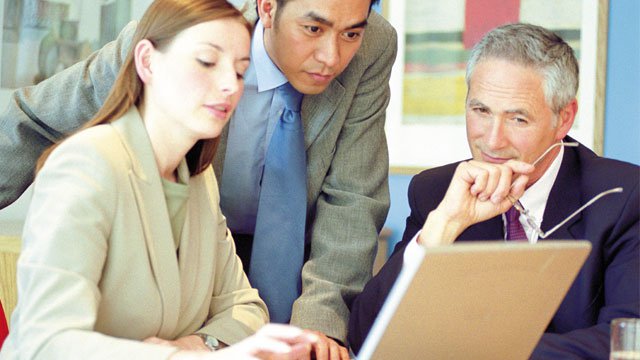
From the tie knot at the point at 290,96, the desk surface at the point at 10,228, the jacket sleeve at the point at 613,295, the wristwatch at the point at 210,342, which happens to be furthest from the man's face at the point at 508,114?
the desk surface at the point at 10,228

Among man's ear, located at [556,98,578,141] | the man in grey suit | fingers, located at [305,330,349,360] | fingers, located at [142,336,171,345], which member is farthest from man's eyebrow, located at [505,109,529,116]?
fingers, located at [142,336,171,345]

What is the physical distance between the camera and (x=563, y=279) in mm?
1531

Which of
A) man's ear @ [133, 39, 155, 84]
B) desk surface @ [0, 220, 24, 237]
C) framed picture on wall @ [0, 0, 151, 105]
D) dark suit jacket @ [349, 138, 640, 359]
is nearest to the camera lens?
man's ear @ [133, 39, 155, 84]

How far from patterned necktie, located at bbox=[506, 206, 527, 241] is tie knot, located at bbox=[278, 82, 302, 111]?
0.57 m

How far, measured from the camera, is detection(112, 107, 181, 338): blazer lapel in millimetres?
1657

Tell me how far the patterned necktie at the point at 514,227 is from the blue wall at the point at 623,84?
1.43 m

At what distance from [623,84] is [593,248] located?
5.37 feet

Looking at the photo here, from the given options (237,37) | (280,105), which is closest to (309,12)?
(280,105)

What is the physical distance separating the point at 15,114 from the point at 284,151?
695 millimetres

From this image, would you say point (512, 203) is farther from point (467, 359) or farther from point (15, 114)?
point (15, 114)

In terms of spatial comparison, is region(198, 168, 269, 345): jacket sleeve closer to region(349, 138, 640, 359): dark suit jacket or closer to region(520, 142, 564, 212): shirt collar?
region(349, 138, 640, 359): dark suit jacket

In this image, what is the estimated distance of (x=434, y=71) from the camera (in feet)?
12.8

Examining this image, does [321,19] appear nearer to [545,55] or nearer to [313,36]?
[313,36]

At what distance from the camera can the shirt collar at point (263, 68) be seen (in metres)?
2.35
